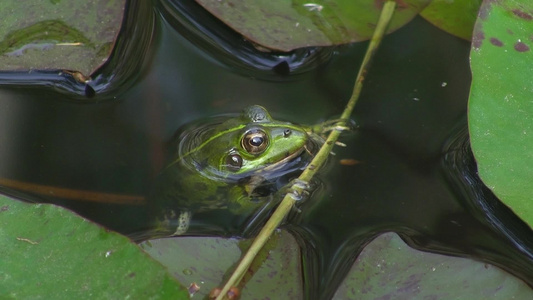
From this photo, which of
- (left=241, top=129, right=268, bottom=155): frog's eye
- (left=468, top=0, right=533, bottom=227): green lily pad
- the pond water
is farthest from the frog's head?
(left=468, top=0, right=533, bottom=227): green lily pad

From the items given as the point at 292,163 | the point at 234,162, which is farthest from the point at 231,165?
the point at 292,163

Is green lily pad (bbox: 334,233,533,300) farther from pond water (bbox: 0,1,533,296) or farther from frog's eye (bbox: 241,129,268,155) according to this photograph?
frog's eye (bbox: 241,129,268,155)

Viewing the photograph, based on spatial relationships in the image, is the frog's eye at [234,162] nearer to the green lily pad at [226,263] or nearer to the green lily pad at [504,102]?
the green lily pad at [226,263]

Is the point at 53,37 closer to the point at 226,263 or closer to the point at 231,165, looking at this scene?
the point at 231,165

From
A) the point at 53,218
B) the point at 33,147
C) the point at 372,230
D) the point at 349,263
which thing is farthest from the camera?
the point at 33,147

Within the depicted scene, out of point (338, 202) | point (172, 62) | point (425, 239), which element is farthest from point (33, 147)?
point (425, 239)

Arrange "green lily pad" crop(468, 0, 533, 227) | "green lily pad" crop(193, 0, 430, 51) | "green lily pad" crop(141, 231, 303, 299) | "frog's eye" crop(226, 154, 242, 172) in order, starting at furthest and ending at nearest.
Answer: "frog's eye" crop(226, 154, 242, 172) < "green lily pad" crop(193, 0, 430, 51) < "green lily pad" crop(141, 231, 303, 299) < "green lily pad" crop(468, 0, 533, 227)

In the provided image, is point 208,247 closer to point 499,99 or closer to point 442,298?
point 442,298
